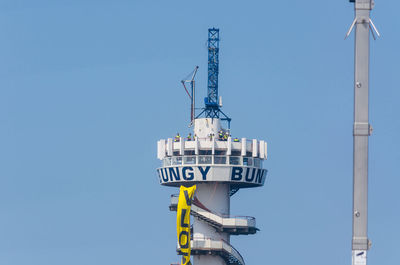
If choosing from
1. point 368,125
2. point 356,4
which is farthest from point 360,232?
point 356,4

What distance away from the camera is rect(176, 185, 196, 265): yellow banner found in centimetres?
18238

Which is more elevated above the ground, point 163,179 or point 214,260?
point 163,179

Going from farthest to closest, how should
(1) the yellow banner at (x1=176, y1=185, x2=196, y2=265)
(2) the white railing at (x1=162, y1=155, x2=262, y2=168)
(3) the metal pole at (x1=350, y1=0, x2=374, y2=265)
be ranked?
(2) the white railing at (x1=162, y1=155, x2=262, y2=168)
(1) the yellow banner at (x1=176, y1=185, x2=196, y2=265)
(3) the metal pole at (x1=350, y1=0, x2=374, y2=265)

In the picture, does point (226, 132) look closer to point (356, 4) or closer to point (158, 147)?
point (158, 147)

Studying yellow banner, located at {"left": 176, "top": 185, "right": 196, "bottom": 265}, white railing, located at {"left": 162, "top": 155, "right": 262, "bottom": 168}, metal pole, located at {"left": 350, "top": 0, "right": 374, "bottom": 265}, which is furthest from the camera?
white railing, located at {"left": 162, "top": 155, "right": 262, "bottom": 168}

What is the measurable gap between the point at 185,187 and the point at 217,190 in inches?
204

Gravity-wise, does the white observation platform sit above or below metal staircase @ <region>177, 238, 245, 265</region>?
above

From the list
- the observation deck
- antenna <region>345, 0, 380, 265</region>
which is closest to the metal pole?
antenna <region>345, 0, 380, 265</region>

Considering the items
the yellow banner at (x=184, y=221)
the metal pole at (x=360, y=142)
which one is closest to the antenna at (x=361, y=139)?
the metal pole at (x=360, y=142)

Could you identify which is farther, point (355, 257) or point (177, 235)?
point (177, 235)

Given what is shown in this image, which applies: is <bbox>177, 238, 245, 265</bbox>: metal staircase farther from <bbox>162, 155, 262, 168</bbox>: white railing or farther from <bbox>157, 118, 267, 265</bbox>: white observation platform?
<bbox>162, 155, 262, 168</bbox>: white railing

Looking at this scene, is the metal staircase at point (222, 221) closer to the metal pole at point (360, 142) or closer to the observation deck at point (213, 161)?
the observation deck at point (213, 161)

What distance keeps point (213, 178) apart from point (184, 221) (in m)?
7.79

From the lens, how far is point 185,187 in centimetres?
18688
